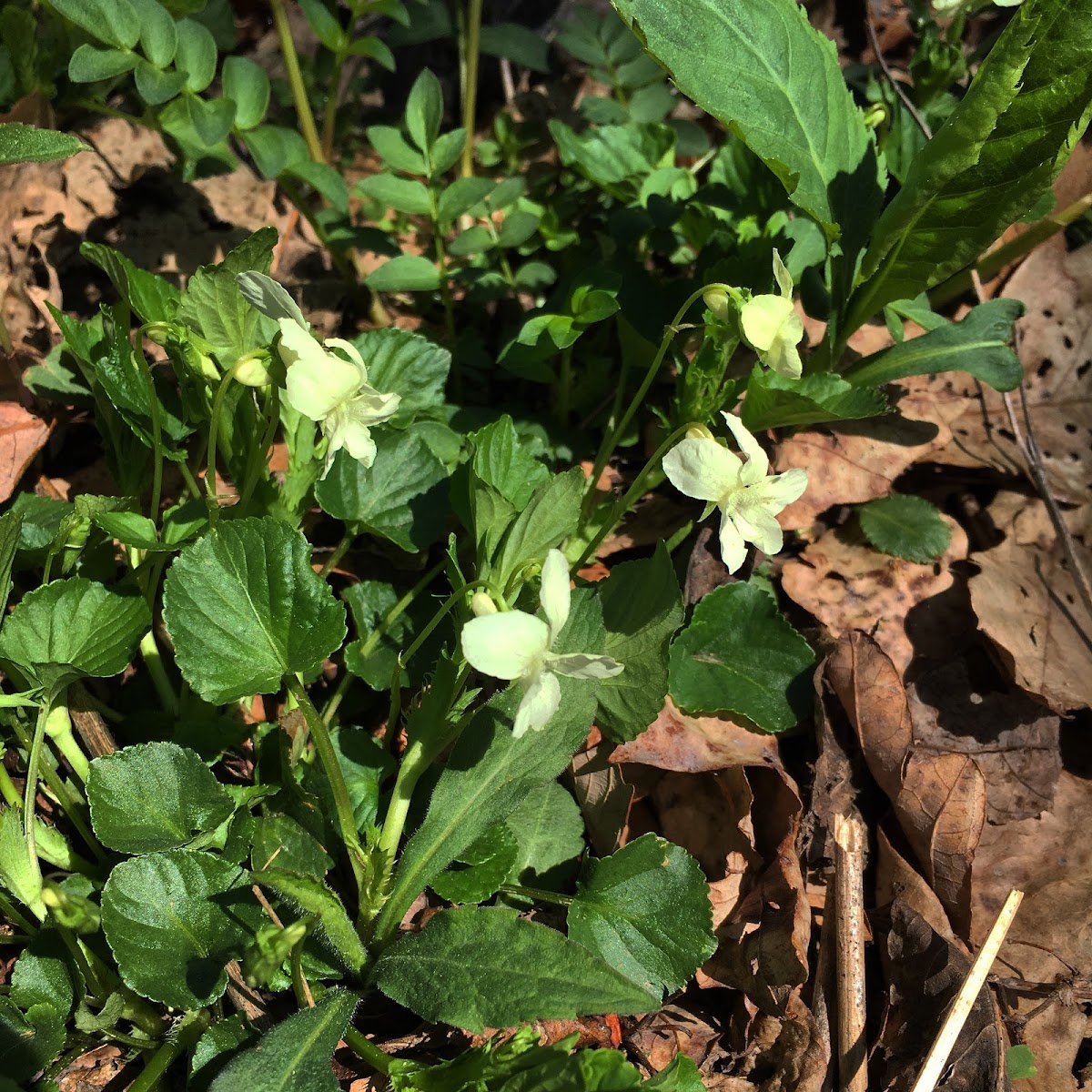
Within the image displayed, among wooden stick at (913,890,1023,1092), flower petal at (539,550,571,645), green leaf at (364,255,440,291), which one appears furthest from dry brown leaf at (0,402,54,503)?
wooden stick at (913,890,1023,1092)

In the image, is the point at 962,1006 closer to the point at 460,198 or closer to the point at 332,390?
the point at 332,390

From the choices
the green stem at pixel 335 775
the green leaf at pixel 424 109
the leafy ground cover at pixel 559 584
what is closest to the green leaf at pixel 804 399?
the leafy ground cover at pixel 559 584

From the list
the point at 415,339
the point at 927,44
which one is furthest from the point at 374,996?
the point at 927,44

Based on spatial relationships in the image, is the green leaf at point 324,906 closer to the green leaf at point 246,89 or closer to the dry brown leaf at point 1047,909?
the dry brown leaf at point 1047,909

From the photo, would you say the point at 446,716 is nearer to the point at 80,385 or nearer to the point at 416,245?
the point at 80,385

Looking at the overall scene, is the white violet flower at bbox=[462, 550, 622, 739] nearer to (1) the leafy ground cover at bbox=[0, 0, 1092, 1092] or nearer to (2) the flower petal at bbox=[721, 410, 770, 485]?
(1) the leafy ground cover at bbox=[0, 0, 1092, 1092]

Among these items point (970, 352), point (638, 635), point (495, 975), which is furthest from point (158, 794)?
point (970, 352)
